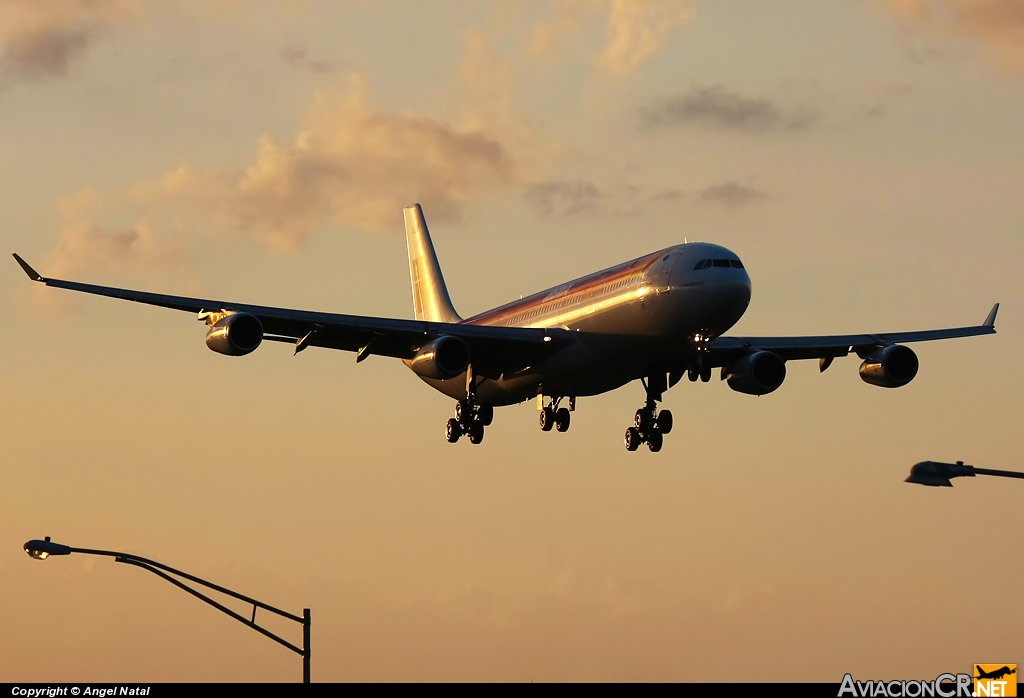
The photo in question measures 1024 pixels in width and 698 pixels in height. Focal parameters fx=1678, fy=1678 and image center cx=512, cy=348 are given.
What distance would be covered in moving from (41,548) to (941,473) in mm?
21902

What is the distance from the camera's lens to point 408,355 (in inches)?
2485

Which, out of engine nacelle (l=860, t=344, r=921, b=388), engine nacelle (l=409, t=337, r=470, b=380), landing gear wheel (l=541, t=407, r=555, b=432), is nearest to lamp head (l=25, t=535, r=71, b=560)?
engine nacelle (l=409, t=337, r=470, b=380)

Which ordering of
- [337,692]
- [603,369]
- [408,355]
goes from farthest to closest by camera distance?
[408,355] → [603,369] → [337,692]

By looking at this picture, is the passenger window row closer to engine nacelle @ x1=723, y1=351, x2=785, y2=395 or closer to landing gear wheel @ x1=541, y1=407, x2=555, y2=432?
engine nacelle @ x1=723, y1=351, x2=785, y2=395

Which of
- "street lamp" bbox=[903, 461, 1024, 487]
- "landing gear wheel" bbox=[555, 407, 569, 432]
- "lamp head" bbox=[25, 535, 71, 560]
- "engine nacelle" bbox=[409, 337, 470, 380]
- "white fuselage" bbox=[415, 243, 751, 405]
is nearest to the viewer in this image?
"street lamp" bbox=[903, 461, 1024, 487]

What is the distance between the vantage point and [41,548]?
3950 centimetres

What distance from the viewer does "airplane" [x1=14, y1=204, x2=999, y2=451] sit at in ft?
180

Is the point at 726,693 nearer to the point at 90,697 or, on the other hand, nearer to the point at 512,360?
the point at 90,697

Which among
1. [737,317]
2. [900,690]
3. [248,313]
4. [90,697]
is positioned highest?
[248,313]

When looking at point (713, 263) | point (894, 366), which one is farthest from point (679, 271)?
point (894, 366)

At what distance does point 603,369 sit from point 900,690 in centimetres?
2126

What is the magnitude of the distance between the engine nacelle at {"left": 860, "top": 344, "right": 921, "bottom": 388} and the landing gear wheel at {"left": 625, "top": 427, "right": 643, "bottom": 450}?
368 inches

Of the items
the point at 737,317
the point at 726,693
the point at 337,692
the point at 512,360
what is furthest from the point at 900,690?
the point at 512,360

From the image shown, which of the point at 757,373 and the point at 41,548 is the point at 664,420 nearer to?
the point at 757,373
